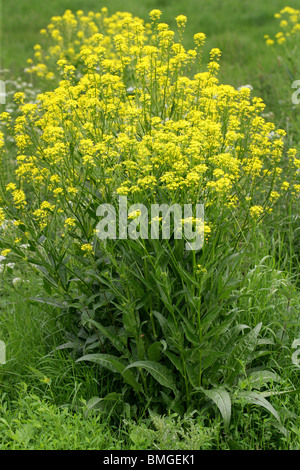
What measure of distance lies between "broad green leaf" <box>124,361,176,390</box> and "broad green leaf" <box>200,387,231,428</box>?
0.19m

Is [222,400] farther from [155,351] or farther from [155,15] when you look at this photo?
[155,15]

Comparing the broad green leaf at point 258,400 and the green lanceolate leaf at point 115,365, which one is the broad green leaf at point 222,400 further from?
the green lanceolate leaf at point 115,365

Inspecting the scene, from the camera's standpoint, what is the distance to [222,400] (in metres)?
2.81

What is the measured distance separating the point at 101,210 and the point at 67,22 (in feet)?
17.3

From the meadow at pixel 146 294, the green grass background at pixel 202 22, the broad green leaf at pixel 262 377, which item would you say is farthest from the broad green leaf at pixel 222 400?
the green grass background at pixel 202 22

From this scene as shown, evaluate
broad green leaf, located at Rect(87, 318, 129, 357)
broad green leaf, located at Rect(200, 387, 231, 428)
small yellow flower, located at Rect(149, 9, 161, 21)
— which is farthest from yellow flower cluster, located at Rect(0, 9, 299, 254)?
broad green leaf, located at Rect(200, 387, 231, 428)

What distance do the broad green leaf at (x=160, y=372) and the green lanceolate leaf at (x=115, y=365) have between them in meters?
0.10

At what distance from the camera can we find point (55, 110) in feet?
10.8

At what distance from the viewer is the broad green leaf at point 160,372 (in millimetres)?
2896

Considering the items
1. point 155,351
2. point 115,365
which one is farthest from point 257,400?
point 115,365

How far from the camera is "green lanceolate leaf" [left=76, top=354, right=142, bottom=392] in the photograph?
2949 mm

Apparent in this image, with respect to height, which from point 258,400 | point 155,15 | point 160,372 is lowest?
point 258,400

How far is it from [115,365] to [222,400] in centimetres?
57
